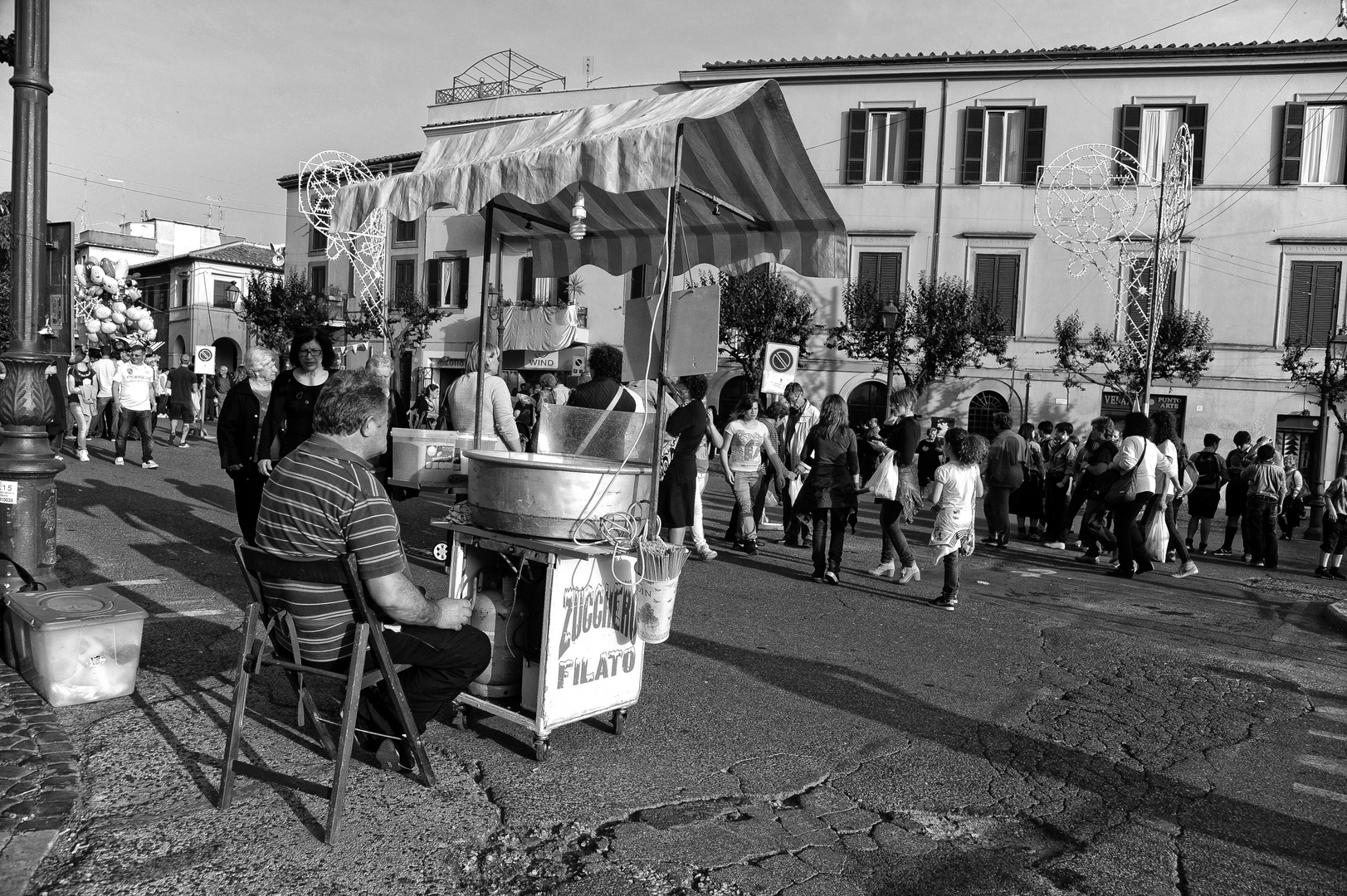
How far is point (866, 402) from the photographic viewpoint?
27.6m

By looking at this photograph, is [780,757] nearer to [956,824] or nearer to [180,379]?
[956,824]

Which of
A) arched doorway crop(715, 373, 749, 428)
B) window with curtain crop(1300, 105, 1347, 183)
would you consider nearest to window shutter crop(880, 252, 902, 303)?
arched doorway crop(715, 373, 749, 428)

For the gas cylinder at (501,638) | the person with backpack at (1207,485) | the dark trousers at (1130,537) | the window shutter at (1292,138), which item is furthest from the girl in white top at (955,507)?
the window shutter at (1292,138)

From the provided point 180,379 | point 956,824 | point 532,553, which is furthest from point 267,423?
point 180,379

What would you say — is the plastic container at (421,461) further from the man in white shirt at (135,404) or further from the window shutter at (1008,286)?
the window shutter at (1008,286)

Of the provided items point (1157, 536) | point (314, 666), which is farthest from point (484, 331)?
point (1157, 536)

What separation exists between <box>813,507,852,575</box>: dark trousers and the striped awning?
2.75m

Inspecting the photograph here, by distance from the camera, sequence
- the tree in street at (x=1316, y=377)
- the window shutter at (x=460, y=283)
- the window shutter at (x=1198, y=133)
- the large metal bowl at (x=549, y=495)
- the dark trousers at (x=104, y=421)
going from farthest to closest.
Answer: the window shutter at (x=460, y=283) < the window shutter at (x=1198, y=133) < the tree in street at (x=1316, y=377) < the dark trousers at (x=104, y=421) < the large metal bowl at (x=549, y=495)

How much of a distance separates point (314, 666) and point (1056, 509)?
10687 mm

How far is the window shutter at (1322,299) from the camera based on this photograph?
24219 millimetres

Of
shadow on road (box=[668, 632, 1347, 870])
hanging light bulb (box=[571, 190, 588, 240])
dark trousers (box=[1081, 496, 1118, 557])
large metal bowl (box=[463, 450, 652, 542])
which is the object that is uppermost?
hanging light bulb (box=[571, 190, 588, 240])

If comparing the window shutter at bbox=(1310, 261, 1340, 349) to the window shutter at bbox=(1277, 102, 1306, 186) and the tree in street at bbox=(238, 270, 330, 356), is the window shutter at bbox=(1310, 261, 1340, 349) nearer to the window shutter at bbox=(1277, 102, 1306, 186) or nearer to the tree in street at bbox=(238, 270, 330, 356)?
the window shutter at bbox=(1277, 102, 1306, 186)

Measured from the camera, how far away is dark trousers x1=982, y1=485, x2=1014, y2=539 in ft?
37.9

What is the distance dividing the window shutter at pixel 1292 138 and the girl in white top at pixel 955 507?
72.2 feet
